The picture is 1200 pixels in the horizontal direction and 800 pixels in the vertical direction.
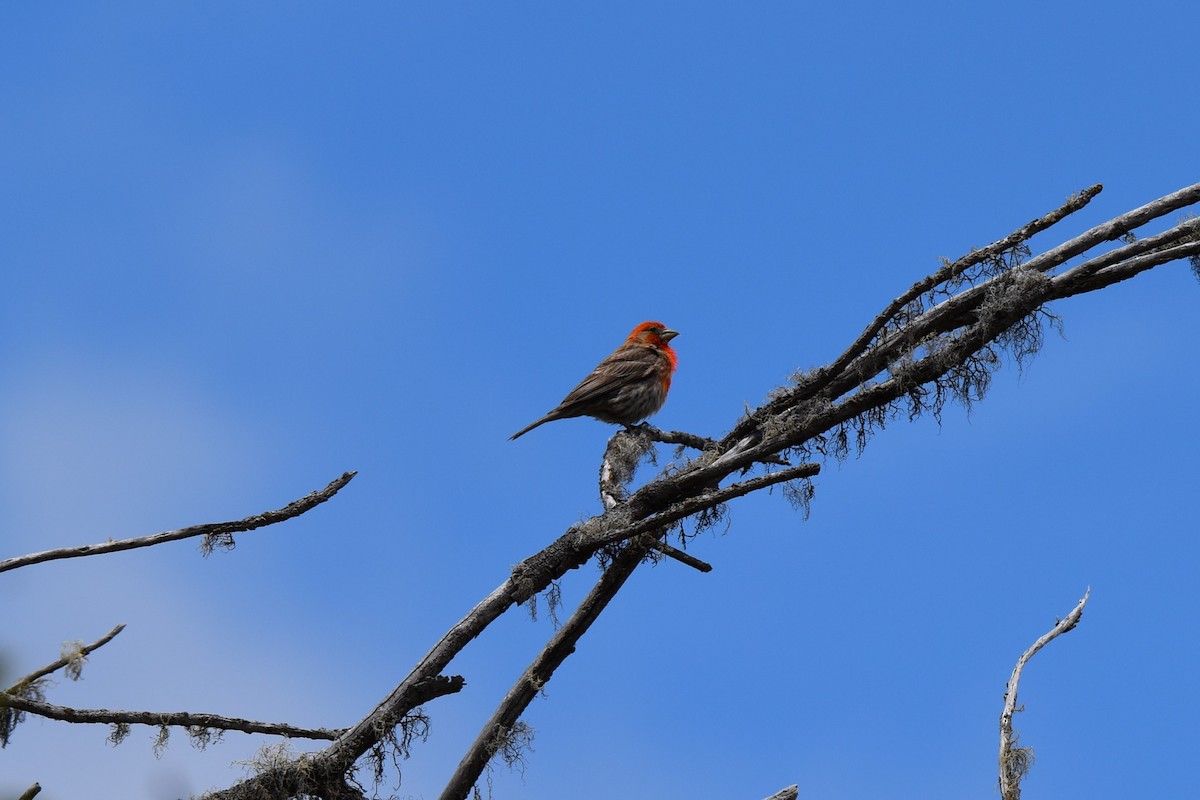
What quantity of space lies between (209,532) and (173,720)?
838 millimetres

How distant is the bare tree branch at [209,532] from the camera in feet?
14.7

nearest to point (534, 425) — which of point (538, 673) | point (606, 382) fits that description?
point (606, 382)

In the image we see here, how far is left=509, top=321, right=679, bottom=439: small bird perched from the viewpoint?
9.37 metres

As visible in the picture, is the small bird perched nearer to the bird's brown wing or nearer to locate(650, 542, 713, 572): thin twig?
the bird's brown wing

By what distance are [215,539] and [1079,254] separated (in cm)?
413

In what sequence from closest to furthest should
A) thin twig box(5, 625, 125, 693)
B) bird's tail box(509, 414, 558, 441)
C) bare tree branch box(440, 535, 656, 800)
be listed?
thin twig box(5, 625, 125, 693) < bare tree branch box(440, 535, 656, 800) < bird's tail box(509, 414, 558, 441)

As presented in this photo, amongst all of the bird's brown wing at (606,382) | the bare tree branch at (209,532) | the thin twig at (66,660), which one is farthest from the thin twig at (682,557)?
the bird's brown wing at (606,382)

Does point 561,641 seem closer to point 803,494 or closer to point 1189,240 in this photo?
point 803,494

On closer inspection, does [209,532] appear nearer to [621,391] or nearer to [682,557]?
[682,557]

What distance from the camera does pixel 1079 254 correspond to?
5848 millimetres

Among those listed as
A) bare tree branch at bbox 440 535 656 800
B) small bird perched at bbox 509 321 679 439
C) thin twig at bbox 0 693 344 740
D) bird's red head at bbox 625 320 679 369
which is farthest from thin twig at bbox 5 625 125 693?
bird's red head at bbox 625 320 679 369

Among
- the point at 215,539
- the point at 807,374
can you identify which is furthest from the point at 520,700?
the point at 807,374

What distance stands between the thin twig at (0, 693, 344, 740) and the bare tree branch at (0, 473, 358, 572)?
56cm

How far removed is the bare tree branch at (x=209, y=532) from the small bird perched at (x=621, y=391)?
4450 millimetres
